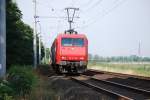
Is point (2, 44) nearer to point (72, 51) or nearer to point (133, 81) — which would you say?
point (133, 81)

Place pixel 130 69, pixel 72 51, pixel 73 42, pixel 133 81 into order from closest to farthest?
1. pixel 133 81
2. pixel 72 51
3. pixel 73 42
4. pixel 130 69

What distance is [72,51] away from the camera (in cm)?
3269

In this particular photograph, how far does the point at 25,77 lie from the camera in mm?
15133

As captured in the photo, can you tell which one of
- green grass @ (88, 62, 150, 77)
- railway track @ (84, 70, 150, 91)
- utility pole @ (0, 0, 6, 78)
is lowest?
railway track @ (84, 70, 150, 91)

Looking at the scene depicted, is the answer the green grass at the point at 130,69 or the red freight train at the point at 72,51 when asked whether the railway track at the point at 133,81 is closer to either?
the red freight train at the point at 72,51

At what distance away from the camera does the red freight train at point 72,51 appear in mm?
32412

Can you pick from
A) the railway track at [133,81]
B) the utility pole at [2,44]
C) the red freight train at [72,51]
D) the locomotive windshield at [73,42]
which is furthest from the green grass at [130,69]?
the utility pole at [2,44]

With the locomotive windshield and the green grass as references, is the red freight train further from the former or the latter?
the green grass

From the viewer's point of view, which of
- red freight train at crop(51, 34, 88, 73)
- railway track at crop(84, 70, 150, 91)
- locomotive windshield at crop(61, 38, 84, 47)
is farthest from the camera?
locomotive windshield at crop(61, 38, 84, 47)

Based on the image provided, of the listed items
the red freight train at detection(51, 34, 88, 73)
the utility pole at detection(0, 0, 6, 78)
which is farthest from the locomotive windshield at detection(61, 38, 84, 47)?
the utility pole at detection(0, 0, 6, 78)

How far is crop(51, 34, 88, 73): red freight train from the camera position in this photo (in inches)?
1276

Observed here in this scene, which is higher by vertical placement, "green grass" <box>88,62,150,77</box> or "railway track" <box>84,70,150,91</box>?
"green grass" <box>88,62,150,77</box>

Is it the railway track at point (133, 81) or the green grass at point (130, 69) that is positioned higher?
the green grass at point (130, 69)

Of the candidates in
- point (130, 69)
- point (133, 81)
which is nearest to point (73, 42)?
point (133, 81)
